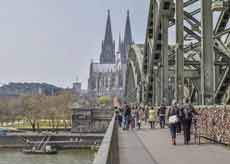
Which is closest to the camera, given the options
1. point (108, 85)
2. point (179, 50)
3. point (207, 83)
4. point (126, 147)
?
point (126, 147)

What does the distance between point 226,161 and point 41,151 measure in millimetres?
55896

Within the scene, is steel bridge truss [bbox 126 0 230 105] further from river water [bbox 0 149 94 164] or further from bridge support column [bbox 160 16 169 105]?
river water [bbox 0 149 94 164]

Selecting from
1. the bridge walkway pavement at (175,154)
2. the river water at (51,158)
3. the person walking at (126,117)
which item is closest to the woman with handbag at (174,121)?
the bridge walkway pavement at (175,154)

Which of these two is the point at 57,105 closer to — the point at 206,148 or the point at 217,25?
the point at 217,25

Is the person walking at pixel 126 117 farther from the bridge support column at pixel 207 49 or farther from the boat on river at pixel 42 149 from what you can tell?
the boat on river at pixel 42 149

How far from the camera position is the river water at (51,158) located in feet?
183

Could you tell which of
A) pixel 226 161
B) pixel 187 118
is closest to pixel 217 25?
pixel 187 118

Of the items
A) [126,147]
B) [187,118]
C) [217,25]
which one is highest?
[217,25]

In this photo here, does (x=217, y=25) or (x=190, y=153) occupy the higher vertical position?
(x=217, y=25)

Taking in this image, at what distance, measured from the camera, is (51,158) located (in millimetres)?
59406

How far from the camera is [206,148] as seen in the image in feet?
42.1

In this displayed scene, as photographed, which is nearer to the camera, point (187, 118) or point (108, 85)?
point (187, 118)

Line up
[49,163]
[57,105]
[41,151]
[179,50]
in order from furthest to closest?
[57,105]
[41,151]
[49,163]
[179,50]

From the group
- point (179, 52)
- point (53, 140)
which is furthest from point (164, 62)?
point (53, 140)
